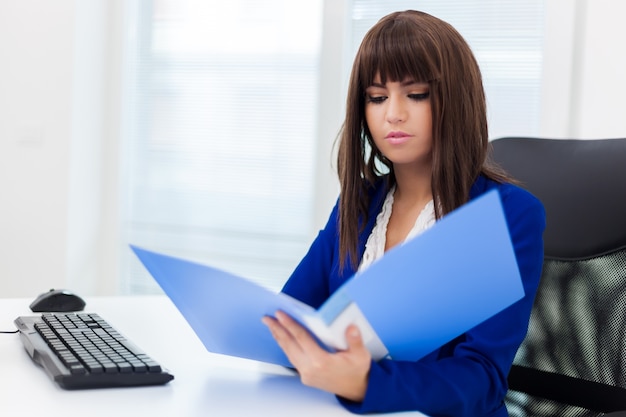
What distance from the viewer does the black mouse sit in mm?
1340

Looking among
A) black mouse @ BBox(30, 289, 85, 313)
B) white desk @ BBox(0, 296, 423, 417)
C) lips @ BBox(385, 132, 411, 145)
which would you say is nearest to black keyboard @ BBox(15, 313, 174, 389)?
white desk @ BBox(0, 296, 423, 417)

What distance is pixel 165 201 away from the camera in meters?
3.13

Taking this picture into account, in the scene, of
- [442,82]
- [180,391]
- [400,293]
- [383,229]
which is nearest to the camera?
[400,293]

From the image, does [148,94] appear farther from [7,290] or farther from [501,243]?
[501,243]

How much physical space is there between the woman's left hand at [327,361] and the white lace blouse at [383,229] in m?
0.36

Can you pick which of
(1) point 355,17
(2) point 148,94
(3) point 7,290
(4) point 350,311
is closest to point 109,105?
(2) point 148,94

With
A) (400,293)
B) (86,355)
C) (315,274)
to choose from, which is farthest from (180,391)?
(315,274)

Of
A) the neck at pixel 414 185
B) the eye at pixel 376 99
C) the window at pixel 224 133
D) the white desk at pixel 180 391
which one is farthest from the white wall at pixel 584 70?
the white desk at pixel 180 391

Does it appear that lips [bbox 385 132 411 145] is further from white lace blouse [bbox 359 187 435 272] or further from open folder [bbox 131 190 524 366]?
open folder [bbox 131 190 524 366]

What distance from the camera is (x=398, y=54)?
116cm

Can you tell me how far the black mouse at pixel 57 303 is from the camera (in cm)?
134

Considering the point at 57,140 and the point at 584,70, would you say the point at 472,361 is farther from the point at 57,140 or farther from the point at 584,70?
the point at 57,140

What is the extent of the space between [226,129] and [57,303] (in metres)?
1.75

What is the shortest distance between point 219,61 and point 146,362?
2.22 metres
